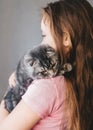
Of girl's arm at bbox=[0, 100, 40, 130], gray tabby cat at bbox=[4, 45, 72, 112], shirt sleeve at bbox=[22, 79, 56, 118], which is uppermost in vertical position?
gray tabby cat at bbox=[4, 45, 72, 112]

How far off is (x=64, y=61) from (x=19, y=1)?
37.6 inches

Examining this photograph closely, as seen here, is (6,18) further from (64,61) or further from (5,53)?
(64,61)

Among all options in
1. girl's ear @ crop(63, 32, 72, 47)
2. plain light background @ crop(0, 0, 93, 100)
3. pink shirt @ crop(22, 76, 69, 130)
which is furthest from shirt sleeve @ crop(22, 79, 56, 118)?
plain light background @ crop(0, 0, 93, 100)

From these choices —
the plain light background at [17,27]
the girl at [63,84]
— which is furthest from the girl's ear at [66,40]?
the plain light background at [17,27]

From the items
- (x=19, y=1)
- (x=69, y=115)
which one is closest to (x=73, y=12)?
(x=69, y=115)

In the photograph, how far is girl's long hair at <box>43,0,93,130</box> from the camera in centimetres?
88

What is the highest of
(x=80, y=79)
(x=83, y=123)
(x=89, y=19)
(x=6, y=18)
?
(x=6, y=18)

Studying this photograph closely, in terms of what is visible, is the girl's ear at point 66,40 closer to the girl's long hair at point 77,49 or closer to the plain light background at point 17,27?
the girl's long hair at point 77,49

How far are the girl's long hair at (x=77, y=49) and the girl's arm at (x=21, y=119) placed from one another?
0.14 meters

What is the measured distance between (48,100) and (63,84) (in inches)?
3.1

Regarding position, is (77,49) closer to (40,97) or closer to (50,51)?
(50,51)

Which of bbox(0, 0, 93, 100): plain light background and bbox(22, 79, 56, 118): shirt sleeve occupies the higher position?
bbox(0, 0, 93, 100): plain light background

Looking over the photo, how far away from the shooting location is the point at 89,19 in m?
0.91

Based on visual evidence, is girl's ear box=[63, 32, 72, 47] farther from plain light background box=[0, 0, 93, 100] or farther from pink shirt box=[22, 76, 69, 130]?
plain light background box=[0, 0, 93, 100]
